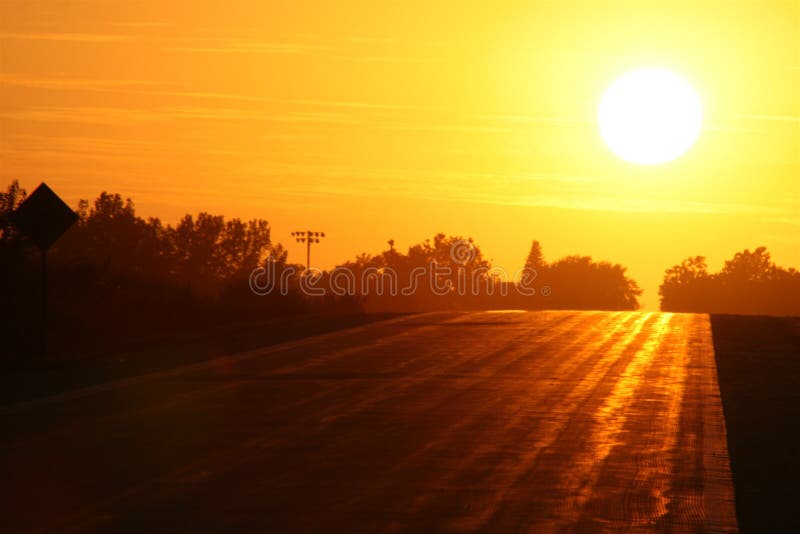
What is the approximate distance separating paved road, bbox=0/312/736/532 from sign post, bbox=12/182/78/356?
425 cm

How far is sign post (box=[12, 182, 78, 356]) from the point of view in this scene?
26.1 metres

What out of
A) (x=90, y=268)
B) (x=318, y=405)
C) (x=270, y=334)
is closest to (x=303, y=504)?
(x=318, y=405)

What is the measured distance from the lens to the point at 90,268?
41.3 m

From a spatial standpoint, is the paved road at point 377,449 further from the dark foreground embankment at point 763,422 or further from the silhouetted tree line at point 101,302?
the silhouetted tree line at point 101,302

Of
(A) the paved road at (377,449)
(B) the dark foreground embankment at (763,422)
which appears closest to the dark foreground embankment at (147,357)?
(A) the paved road at (377,449)

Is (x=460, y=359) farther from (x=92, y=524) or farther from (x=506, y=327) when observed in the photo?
(x=92, y=524)

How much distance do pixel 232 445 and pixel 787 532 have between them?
659 cm

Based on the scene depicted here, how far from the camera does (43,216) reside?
86.1 ft

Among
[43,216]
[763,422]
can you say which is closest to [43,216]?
[43,216]

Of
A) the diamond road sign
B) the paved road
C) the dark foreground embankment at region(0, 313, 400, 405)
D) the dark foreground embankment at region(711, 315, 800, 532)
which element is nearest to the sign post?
the diamond road sign

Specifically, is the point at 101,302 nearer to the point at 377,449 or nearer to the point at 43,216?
the point at 43,216

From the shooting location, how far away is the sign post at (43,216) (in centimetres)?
2611

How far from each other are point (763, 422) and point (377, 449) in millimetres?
5813

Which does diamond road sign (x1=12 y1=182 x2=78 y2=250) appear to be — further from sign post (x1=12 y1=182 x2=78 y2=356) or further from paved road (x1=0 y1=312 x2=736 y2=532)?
paved road (x1=0 y1=312 x2=736 y2=532)
